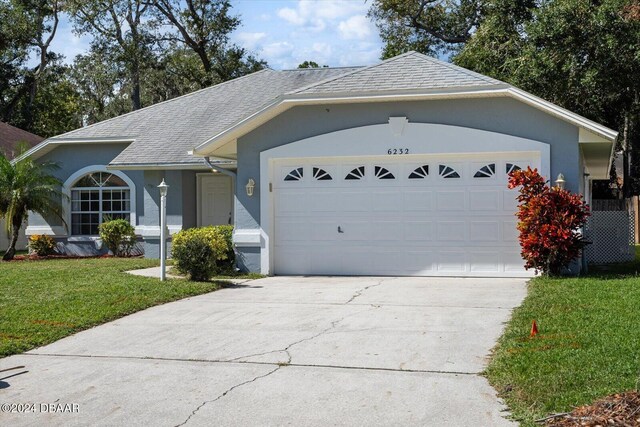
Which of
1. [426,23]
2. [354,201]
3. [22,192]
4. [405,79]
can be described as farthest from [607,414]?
[426,23]

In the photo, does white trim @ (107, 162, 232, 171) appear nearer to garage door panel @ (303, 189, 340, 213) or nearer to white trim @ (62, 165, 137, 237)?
white trim @ (62, 165, 137, 237)

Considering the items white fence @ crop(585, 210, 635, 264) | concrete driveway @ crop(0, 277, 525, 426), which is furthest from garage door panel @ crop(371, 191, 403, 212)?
white fence @ crop(585, 210, 635, 264)

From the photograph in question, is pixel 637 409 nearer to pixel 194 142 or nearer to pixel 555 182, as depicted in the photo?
pixel 555 182

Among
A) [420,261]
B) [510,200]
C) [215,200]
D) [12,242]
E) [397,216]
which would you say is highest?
[215,200]

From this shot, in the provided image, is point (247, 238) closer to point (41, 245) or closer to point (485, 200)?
point (485, 200)

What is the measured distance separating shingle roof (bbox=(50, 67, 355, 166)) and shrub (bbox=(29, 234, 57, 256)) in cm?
306

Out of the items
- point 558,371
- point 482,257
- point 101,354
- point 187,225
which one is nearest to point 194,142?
point 187,225

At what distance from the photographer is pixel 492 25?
76.1 feet

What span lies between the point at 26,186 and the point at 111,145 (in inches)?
107

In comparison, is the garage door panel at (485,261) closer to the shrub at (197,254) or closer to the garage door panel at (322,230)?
the garage door panel at (322,230)

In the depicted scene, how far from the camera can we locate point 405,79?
15227mm

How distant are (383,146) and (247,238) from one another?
3.46 metres

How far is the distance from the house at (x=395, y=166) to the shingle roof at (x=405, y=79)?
0.12 feet

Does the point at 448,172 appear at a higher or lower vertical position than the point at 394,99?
lower
